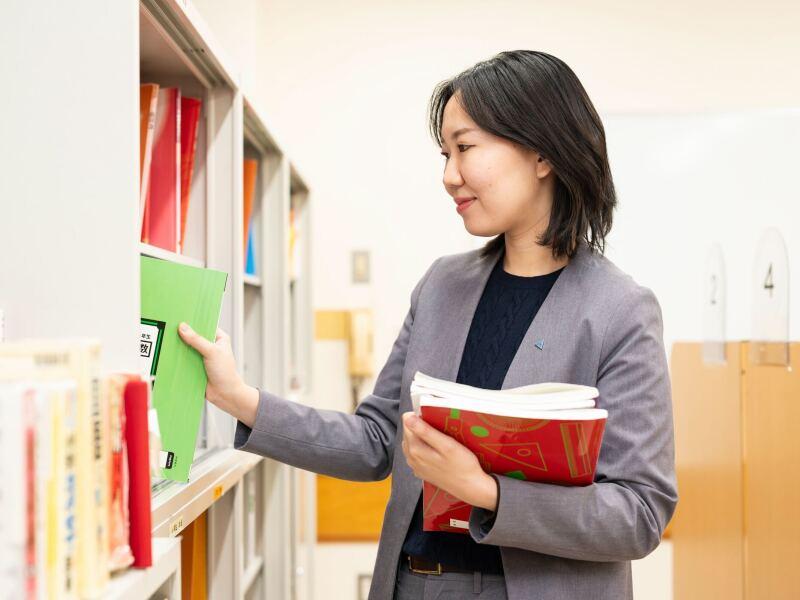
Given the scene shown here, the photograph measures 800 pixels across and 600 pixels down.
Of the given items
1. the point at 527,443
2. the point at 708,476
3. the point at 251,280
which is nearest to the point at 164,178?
the point at 251,280

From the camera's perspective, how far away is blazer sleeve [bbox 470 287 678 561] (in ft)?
3.42

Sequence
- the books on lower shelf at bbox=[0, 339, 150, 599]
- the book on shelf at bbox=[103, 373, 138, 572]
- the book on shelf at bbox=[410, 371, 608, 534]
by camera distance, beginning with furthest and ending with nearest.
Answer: the book on shelf at bbox=[410, 371, 608, 534] < the book on shelf at bbox=[103, 373, 138, 572] < the books on lower shelf at bbox=[0, 339, 150, 599]

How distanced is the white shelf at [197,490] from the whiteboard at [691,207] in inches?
72.4

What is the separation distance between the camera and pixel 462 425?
3.17 feet

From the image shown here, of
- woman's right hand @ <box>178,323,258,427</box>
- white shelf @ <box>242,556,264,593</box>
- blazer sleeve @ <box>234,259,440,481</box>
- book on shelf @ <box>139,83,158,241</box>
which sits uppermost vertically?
book on shelf @ <box>139,83,158,241</box>

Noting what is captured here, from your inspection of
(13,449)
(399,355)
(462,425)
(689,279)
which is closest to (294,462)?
(399,355)

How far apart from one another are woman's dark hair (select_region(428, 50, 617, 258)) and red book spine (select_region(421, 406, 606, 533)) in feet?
1.31

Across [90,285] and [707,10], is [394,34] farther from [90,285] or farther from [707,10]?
[90,285]

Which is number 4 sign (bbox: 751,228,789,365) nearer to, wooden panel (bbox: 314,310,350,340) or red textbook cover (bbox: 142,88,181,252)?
red textbook cover (bbox: 142,88,181,252)

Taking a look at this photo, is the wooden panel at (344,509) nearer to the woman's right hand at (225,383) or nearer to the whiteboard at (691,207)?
the whiteboard at (691,207)

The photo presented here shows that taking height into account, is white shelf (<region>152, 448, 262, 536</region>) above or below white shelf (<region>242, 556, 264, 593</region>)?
above

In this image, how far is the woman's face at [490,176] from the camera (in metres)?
1.23

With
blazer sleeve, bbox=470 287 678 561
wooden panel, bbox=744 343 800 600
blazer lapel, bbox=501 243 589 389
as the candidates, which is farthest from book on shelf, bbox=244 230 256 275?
wooden panel, bbox=744 343 800 600

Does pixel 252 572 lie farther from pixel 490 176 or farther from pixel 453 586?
pixel 490 176
